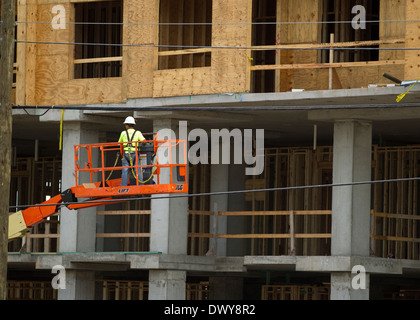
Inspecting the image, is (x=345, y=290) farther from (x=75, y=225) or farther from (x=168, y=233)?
(x=75, y=225)

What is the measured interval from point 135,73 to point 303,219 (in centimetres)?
781

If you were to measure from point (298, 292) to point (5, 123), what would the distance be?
15.8 meters

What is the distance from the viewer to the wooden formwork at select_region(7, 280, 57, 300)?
3981 centimetres

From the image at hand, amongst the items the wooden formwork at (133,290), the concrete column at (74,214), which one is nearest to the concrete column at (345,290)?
the concrete column at (74,214)

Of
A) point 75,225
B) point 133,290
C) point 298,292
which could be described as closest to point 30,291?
point 133,290

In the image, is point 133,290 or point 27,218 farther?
point 133,290

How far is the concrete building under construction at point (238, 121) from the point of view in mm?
29031

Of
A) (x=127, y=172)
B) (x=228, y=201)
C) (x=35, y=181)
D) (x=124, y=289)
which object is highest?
(x=127, y=172)

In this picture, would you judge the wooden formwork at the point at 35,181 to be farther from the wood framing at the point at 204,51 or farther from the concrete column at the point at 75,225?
the wood framing at the point at 204,51

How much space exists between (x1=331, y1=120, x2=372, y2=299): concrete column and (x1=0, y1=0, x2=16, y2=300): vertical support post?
10563 mm

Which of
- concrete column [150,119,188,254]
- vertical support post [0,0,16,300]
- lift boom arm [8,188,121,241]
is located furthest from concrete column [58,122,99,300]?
vertical support post [0,0,16,300]

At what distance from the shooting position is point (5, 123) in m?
21.4

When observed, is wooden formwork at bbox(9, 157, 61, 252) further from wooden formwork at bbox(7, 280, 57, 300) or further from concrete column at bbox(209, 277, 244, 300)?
concrete column at bbox(209, 277, 244, 300)

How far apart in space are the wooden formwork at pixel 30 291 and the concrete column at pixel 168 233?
9481mm
